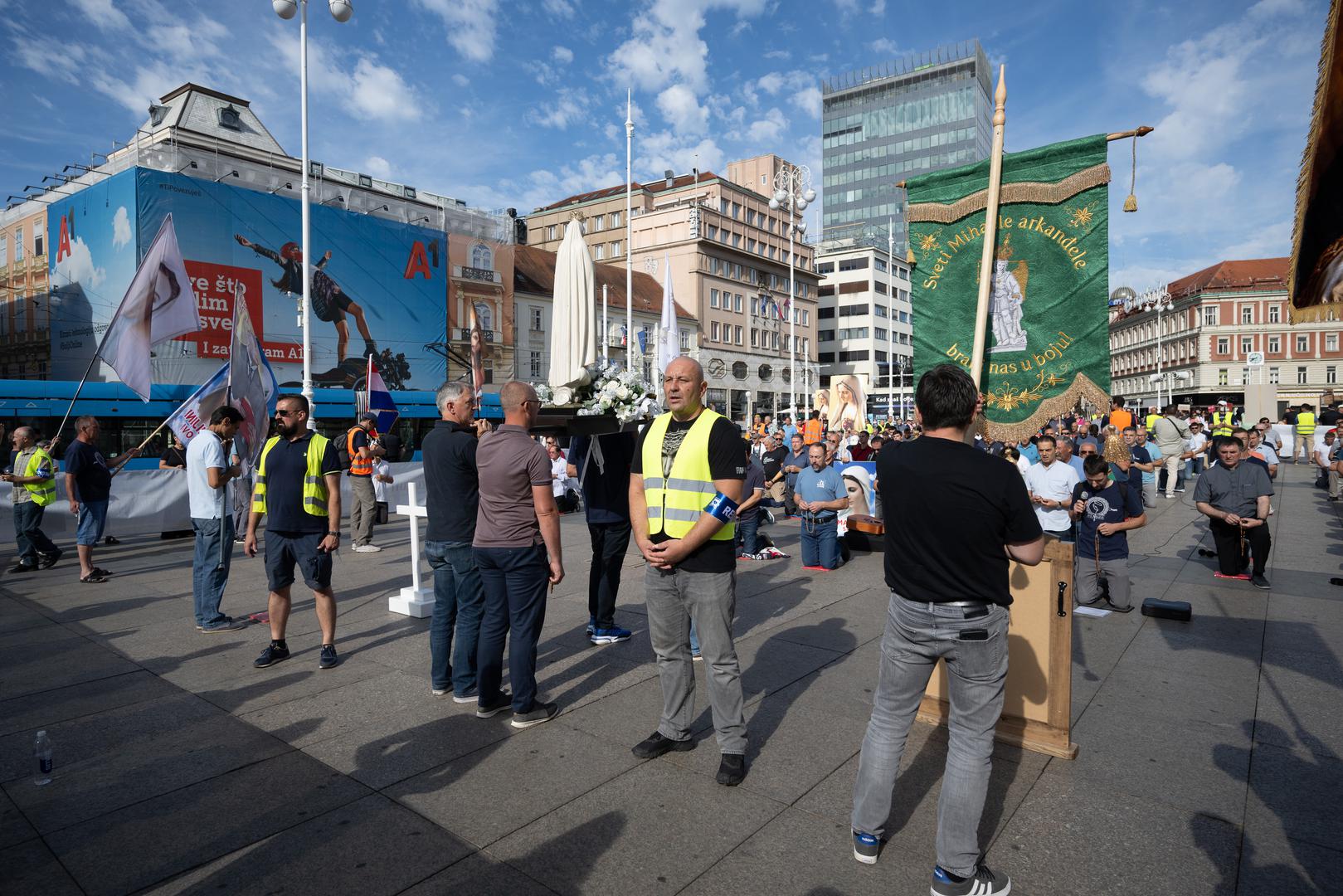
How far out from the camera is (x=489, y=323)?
48.6 metres

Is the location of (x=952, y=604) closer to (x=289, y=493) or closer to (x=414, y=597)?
(x=289, y=493)

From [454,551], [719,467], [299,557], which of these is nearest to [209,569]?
[299,557]

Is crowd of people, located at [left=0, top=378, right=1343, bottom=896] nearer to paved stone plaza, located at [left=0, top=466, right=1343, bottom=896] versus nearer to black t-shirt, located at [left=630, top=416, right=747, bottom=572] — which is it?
black t-shirt, located at [left=630, top=416, right=747, bottom=572]

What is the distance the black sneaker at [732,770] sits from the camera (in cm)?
356

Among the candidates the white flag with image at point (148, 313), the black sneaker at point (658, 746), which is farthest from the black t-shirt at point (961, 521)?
the white flag with image at point (148, 313)

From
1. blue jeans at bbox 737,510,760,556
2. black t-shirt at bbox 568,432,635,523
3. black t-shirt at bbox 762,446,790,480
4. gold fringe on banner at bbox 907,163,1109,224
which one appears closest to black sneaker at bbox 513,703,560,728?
black t-shirt at bbox 568,432,635,523

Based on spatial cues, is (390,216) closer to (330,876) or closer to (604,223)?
(604,223)

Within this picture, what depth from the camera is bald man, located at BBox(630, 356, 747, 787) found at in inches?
143

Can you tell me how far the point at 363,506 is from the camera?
10773 millimetres

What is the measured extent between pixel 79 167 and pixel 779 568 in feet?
143

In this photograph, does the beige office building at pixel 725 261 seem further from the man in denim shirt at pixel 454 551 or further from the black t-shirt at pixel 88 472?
the man in denim shirt at pixel 454 551

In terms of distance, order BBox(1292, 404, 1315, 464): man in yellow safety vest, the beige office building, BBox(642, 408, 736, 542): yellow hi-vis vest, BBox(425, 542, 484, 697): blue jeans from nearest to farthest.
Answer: BBox(642, 408, 736, 542): yellow hi-vis vest → BBox(425, 542, 484, 697): blue jeans → BBox(1292, 404, 1315, 464): man in yellow safety vest → the beige office building

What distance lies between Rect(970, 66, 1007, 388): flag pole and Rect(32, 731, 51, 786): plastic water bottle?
5.20 m

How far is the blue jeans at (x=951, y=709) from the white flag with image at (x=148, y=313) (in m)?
8.27
